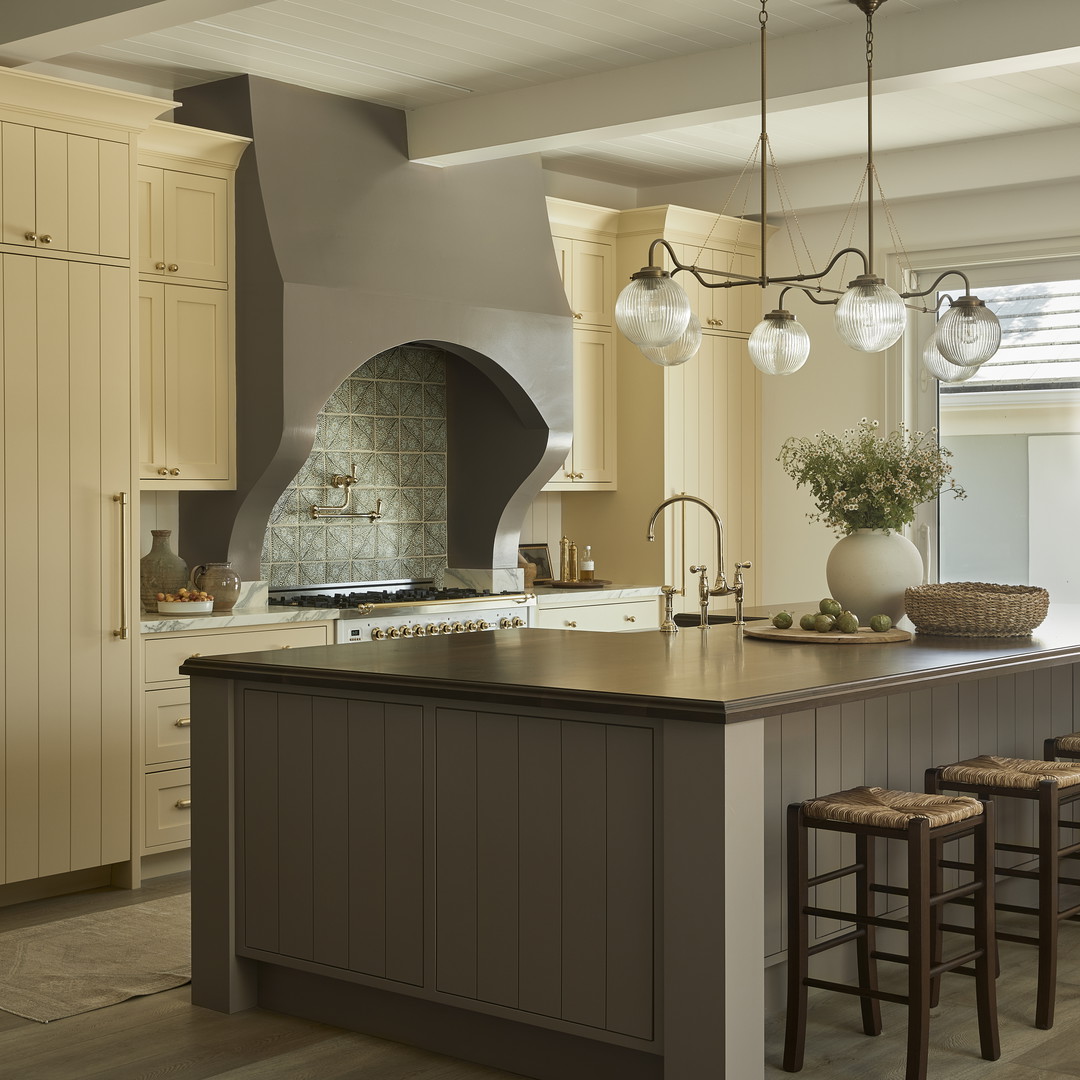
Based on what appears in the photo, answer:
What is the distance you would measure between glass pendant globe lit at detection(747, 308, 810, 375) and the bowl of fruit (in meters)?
2.21

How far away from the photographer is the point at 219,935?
3668 millimetres

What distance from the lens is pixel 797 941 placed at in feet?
10.8

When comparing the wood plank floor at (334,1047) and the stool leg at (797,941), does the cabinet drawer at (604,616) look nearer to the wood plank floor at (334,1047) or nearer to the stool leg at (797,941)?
the wood plank floor at (334,1047)

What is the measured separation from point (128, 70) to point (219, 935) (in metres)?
3.30

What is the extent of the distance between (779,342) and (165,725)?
8.18 ft

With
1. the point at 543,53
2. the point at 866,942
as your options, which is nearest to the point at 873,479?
the point at 866,942

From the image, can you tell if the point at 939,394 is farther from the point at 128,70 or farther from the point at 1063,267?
the point at 128,70

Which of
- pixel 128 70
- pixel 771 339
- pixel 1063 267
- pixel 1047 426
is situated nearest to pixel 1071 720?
pixel 771 339

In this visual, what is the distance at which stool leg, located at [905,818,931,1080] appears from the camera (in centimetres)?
311

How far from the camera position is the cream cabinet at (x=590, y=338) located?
689cm

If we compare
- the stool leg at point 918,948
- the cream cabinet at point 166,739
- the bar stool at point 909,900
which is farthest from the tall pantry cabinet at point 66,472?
the stool leg at point 918,948

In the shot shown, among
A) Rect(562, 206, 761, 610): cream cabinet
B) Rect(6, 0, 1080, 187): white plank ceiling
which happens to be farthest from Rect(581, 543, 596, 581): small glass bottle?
Rect(6, 0, 1080, 187): white plank ceiling

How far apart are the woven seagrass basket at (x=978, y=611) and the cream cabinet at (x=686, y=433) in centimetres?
289

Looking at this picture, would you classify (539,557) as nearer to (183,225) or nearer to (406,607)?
(406,607)
